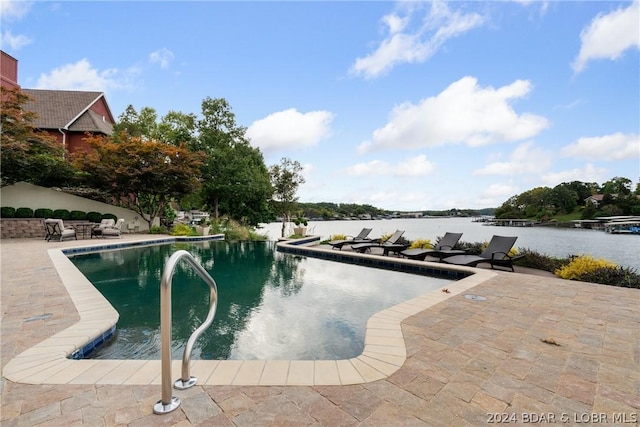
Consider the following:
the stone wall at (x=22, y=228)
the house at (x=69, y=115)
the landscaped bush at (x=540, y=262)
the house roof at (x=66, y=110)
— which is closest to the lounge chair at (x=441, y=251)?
the landscaped bush at (x=540, y=262)

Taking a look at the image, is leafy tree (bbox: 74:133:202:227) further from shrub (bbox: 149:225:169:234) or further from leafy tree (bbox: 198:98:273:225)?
leafy tree (bbox: 198:98:273:225)

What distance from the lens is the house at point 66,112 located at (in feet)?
66.2

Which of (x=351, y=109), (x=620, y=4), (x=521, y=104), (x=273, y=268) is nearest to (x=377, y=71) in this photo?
(x=351, y=109)

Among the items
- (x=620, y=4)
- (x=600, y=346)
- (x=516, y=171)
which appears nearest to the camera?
(x=600, y=346)

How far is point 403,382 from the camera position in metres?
2.36

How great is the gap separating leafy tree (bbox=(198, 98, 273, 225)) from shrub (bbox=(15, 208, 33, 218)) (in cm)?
868

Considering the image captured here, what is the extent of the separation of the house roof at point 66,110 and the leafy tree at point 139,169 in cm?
694

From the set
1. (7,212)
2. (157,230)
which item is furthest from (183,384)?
(7,212)

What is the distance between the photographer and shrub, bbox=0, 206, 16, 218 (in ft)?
44.2

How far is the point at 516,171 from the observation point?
21125mm

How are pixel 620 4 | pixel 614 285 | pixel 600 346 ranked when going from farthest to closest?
pixel 620 4 < pixel 614 285 < pixel 600 346

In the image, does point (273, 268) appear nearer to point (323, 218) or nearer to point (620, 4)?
point (620, 4)

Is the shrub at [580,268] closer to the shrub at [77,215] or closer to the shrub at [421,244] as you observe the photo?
the shrub at [421,244]

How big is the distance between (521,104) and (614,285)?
9034mm
